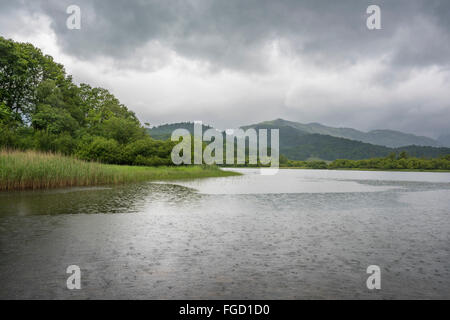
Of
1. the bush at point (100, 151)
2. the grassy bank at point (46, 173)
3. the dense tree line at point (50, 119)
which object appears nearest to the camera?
the grassy bank at point (46, 173)

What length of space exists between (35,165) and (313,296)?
1111 inches

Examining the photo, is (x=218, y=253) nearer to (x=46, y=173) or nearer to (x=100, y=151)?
(x=46, y=173)

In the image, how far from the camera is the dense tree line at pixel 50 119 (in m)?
48.5

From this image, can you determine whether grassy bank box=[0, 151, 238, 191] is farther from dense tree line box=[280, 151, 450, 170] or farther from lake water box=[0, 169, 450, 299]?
dense tree line box=[280, 151, 450, 170]

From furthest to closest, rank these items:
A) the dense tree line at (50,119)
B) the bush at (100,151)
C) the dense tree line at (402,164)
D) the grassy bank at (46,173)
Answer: the dense tree line at (402,164) < the bush at (100,151) < the dense tree line at (50,119) < the grassy bank at (46,173)

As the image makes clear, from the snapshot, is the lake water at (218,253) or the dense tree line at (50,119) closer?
the lake water at (218,253)

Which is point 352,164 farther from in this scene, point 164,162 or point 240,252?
point 240,252

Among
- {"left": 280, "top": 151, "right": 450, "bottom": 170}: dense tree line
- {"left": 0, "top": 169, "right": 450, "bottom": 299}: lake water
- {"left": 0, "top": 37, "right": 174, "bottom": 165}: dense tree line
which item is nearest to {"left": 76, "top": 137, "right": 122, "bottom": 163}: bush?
{"left": 0, "top": 37, "right": 174, "bottom": 165}: dense tree line

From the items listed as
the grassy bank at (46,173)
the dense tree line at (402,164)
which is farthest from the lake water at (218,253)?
the dense tree line at (402,164)

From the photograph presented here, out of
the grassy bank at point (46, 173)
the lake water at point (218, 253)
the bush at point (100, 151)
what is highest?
the bush at point (100, 151)

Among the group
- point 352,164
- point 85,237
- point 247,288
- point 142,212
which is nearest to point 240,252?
point 247,288

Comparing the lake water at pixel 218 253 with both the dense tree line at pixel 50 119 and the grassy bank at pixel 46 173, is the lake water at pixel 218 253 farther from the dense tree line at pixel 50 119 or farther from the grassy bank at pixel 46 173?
the dense tree line at pixel 50 119

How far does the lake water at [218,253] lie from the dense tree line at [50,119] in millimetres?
34124

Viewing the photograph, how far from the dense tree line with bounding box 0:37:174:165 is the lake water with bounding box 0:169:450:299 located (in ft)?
112
